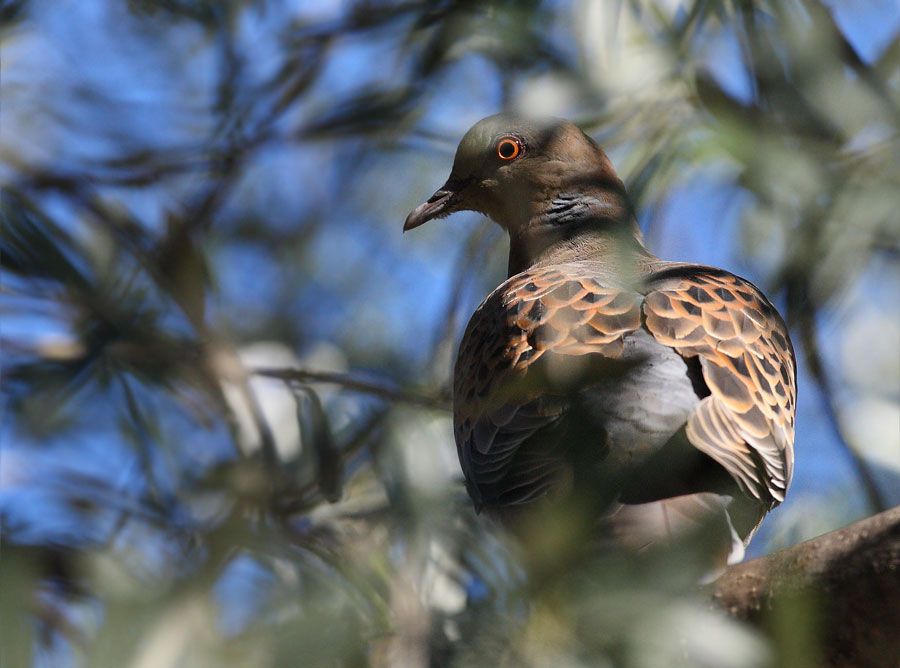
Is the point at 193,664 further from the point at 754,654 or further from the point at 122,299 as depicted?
the point at 122,299

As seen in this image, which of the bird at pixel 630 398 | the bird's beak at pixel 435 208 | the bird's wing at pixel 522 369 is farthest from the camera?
the bird's beak at pixel 435 208

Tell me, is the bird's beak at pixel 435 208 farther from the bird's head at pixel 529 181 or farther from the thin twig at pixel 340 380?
the thin twig at pixel 340 380

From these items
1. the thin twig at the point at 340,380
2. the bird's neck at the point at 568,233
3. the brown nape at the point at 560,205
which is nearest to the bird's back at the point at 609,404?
the thin twig at the point at 340,380

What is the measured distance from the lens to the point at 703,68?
2180 millimetres

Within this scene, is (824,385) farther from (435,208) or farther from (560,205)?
(560,205)

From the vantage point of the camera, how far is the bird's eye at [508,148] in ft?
12.3

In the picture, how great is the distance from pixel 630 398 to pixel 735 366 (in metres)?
0.40

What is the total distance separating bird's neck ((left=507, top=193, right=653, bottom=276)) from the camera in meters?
3.53

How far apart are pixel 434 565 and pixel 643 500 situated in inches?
21.4

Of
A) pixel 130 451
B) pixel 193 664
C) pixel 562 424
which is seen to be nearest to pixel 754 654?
pixel 193 664

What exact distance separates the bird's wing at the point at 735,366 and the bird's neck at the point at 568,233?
50 cm

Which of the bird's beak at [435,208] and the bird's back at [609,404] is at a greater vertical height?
the bird's back at [609,404]

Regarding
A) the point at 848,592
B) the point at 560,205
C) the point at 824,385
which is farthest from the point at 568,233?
the point at 848,592

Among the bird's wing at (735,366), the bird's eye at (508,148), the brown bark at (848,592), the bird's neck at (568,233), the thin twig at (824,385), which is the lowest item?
the bird's neck at (568,233)
